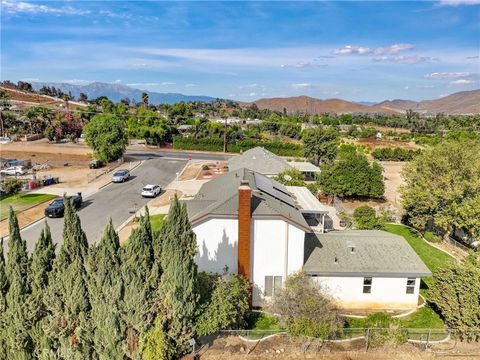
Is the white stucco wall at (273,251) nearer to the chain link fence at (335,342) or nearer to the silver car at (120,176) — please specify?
the chain link fence at (335,342)

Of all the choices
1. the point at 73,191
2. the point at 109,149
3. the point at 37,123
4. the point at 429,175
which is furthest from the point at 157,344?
the point at 37,123

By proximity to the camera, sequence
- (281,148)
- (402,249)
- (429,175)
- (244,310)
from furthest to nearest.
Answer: (281,148), (429,175), (402,249), (244,310)

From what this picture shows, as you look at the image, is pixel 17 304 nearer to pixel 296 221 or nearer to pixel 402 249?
pixel 296 221

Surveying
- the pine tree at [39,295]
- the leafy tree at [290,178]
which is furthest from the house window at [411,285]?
the pine tree at [39,295]

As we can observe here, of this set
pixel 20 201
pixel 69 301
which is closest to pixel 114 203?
pixel 20 201

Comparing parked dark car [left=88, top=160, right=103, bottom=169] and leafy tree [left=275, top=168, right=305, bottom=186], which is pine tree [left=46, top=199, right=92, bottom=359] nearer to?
leafy tree [left=275, top=168, right=305, bottom=186]
